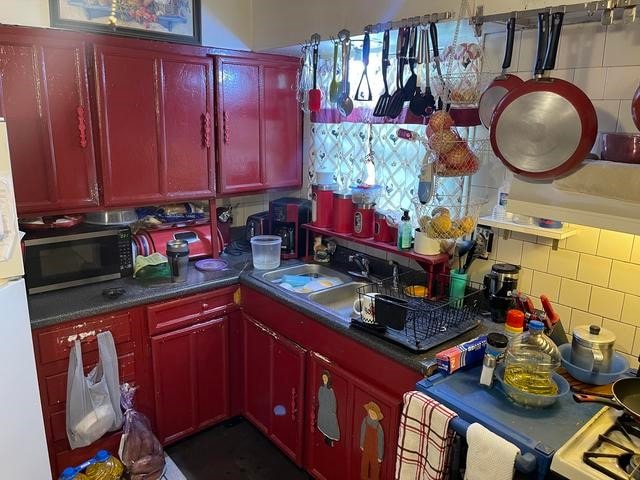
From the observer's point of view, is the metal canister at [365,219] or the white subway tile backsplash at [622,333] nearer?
the white subway tile backsplash at [622,333]

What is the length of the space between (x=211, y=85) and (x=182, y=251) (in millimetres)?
854

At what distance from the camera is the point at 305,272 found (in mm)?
2723

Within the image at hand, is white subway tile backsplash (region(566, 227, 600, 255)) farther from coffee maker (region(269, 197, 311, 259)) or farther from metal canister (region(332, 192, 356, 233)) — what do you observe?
coffee maker (region(269, 197, 311, 259))

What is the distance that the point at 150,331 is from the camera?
230 centimetres

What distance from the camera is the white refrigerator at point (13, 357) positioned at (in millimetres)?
1625

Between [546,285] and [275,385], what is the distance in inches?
52.6

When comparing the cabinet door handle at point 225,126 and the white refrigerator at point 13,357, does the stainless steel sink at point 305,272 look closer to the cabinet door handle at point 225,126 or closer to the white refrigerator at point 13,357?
the cabinet door handle at point 225,126

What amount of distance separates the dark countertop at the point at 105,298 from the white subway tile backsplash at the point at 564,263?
4.85ft

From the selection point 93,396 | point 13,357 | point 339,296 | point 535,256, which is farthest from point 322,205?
point 13,357

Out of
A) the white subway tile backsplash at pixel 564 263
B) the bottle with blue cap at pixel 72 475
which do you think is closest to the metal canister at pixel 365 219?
the white subway tile backsplash at pixel 564 263

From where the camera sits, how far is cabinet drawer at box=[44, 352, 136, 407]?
2.06 meters

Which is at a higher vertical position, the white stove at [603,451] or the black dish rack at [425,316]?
the black dish rack at [425,316]

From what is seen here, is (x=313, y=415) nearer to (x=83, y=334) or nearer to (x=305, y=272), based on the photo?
(x=305, y=272)

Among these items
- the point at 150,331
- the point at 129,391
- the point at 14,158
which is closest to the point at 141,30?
the point at 14,158
